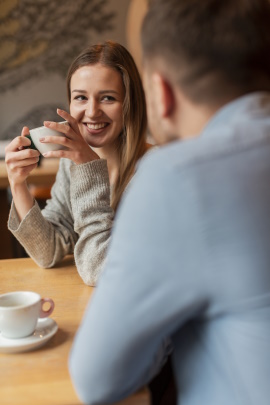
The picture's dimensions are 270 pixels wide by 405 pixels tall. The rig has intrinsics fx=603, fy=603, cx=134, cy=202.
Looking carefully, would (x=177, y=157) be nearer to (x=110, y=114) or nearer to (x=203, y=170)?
(x=203, y=170)

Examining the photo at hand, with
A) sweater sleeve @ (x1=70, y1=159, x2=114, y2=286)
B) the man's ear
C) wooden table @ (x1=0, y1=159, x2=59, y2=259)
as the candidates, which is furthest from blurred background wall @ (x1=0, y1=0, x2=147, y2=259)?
the man's ear

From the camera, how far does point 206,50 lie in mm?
756

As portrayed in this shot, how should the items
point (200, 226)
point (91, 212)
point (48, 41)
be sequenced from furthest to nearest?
point (48, 41) < point (91, 212) < point (200, 226)

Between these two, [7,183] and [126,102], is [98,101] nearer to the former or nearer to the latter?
[126,102]

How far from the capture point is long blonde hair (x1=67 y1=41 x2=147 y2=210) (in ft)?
5.99

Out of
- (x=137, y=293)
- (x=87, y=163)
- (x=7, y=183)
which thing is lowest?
(x=7, y=183)

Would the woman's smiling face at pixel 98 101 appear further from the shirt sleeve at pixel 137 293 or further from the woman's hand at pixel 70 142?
the shirt sleeve at pixel 137 293

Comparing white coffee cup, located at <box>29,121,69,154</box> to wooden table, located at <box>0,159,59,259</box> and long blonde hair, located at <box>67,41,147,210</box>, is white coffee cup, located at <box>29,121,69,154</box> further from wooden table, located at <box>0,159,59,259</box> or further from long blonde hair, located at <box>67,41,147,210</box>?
wooden table, located at <box>0,159,59,259</box>

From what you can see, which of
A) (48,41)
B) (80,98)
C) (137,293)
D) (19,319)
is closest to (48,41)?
(48,41)

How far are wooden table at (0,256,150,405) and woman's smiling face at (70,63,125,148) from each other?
0.52m

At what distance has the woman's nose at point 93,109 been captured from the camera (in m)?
1.79

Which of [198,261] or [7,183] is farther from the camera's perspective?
[7,183]

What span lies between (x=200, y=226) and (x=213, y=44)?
23 cm

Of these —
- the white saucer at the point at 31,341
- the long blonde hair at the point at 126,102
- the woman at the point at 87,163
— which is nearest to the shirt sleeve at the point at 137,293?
the white saucer at the point at 31,341
